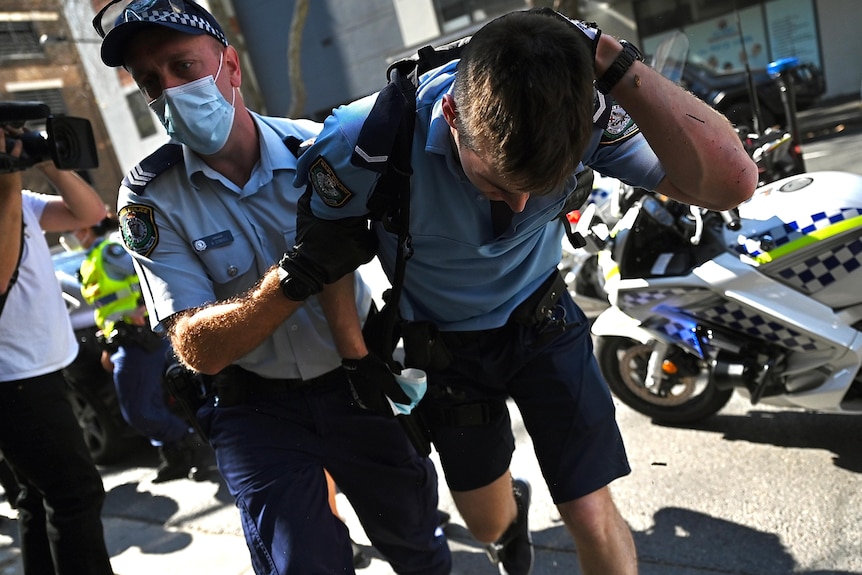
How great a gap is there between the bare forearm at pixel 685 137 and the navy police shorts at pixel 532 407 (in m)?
0.59

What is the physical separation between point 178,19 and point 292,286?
797 millimetres

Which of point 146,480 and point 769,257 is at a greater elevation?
point 769,257

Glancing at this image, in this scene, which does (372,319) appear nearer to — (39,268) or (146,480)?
(39,268)

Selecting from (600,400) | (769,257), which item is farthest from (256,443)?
(769,257)

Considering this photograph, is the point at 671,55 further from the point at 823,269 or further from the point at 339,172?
the point at 339,172

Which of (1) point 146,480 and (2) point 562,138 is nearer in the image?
(2) point 562,138

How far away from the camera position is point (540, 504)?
3242 millimetres

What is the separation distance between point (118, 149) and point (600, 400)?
91.8 feet

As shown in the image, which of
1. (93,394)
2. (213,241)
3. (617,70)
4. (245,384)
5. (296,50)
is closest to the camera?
(617,70)

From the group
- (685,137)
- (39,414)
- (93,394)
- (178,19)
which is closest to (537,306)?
(685,137)

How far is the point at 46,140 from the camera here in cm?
249

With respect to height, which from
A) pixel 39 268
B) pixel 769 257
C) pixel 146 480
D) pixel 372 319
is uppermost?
pixel 39 268

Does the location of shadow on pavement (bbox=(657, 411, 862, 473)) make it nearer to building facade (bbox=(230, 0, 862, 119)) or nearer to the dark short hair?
the dark short hair

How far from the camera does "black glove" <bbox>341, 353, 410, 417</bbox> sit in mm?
2033
